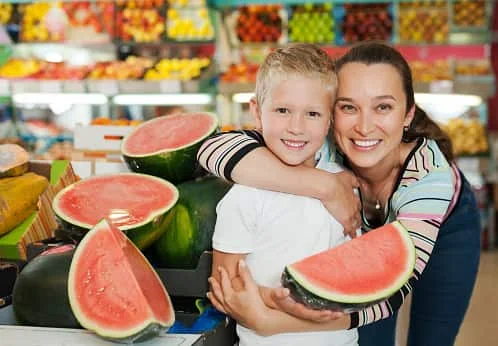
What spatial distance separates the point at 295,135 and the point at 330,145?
0.36 meters

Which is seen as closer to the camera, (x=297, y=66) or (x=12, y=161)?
(x=297, y=66)

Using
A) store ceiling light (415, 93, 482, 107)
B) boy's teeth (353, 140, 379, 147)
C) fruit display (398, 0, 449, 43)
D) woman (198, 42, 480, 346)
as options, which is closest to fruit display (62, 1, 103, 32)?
fruit display (398, 0, 449, 43)

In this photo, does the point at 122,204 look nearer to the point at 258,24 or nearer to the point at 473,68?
the point at 258,24

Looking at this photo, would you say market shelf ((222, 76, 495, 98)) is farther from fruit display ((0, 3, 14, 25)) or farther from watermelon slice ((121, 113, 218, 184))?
watermelon slice ((121, 113, 218, 184))

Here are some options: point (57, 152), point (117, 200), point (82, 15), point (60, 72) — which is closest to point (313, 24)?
point (82, 15)

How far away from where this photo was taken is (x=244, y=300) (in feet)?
6.46

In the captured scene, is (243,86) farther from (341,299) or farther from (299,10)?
(341,299)

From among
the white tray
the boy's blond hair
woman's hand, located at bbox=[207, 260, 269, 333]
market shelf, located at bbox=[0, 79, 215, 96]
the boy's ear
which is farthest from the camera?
market shelf, located at bbox=[0, 79, 215, 96]

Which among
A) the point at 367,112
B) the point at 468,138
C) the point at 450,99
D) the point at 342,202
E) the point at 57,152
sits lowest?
the point at 468,138

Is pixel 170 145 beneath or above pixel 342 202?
above

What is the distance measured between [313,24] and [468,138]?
5.89 feet

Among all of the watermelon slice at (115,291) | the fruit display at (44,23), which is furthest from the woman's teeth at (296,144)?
the fruit display at (44,23)

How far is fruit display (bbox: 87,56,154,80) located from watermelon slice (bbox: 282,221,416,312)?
16.2 feet

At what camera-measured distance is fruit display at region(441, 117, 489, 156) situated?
23.9 feet
